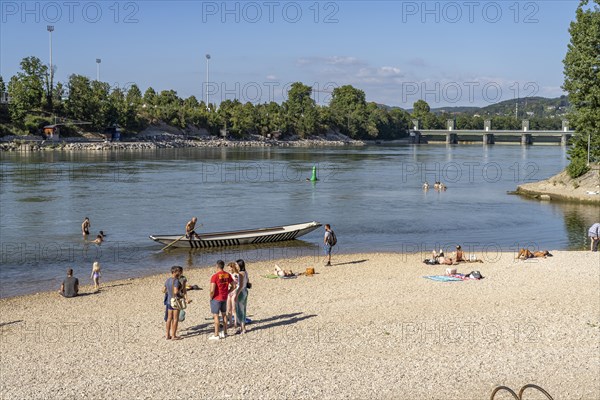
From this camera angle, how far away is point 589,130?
196 ft

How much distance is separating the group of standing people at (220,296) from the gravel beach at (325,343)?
374 millimetres

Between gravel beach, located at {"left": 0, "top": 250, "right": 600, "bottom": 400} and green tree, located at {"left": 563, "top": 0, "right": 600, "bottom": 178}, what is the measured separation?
124ft

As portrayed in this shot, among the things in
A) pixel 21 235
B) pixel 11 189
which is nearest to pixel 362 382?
pixel 21 235

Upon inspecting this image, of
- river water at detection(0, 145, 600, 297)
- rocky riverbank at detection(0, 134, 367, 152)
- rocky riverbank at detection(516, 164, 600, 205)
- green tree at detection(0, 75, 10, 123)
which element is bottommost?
river water at detection(0, 145, 600, 297)

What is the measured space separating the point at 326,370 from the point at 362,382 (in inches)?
39.9

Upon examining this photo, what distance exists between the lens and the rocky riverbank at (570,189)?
57.8m

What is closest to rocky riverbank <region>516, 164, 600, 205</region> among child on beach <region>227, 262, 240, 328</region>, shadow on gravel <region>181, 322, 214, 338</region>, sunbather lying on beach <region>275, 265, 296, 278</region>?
sunbather lying on beach <region>275, 265, 296, 278</region>

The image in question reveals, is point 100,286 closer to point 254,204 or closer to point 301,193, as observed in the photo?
point 254,204

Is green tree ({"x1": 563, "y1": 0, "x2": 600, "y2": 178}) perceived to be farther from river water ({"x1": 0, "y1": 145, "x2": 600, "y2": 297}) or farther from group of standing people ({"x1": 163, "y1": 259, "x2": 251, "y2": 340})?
group of standing people ({"x1": 163, "y1": 259, "x2": 251, "y2": 340})

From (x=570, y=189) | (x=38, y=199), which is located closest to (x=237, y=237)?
(x=38, y=199)

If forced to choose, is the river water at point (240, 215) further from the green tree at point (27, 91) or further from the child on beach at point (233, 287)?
the green tree at point (27, 91)

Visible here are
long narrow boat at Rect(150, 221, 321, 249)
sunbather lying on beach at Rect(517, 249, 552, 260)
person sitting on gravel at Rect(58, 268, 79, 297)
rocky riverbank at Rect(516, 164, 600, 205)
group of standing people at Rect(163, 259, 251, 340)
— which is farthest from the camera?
rocky riverbank at Rect(516, 164, 600, 205)

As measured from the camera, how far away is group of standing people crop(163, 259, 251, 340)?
53.7 feet

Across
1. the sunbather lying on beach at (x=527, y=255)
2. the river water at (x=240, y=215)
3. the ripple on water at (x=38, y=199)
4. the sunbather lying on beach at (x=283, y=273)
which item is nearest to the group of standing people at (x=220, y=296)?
the sunbather lying on beach at (x=283, y=273)
